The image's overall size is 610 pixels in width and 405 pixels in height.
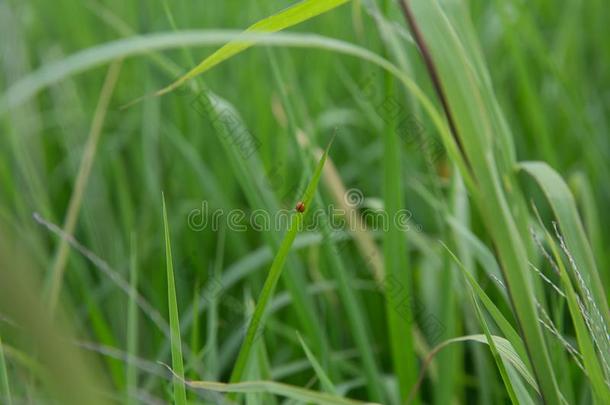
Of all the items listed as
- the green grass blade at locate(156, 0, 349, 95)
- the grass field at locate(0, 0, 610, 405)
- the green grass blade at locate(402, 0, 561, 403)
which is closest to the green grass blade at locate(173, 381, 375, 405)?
the grass field at locate(0, 0, 610, 405)

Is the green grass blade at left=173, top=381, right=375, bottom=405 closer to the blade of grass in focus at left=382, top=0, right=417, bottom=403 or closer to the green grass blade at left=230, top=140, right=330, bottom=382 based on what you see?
the green grass blade at left=230, top=140, right=330, bottom=382

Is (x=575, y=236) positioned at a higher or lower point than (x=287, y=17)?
lower

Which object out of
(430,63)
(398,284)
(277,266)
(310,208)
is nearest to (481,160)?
(430,63)

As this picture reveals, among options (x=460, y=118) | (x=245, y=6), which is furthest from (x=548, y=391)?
(x=245, y=6)

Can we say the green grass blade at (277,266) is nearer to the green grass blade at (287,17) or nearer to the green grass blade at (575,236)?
the green grass blade at (287,17)

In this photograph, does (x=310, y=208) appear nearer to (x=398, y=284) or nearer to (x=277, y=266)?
(x=398, y=284)

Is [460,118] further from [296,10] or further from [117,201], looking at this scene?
[117,201]

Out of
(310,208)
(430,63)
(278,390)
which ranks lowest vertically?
(278,390)

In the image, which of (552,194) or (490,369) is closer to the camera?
(552,194)

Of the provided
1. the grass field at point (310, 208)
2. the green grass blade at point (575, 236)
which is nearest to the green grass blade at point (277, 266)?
the grass field at point (310, 208)
